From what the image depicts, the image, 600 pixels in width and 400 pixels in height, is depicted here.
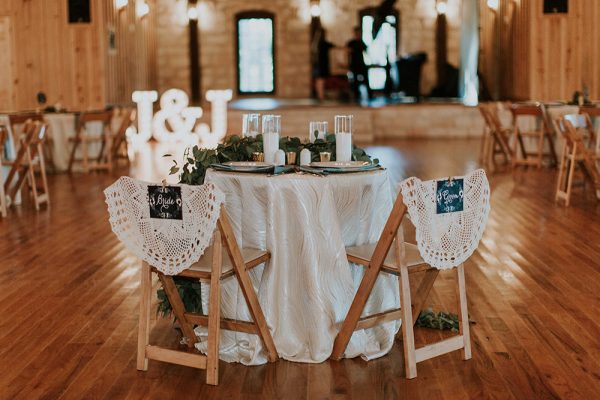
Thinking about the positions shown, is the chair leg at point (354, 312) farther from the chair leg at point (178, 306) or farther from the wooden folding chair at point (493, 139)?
the wooden folding chair at point (493, 139)

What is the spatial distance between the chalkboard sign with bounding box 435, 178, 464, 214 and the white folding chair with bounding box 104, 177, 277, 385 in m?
0.80

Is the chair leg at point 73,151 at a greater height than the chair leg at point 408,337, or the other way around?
the chair leg at point 73,151

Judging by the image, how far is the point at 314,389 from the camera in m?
3.52

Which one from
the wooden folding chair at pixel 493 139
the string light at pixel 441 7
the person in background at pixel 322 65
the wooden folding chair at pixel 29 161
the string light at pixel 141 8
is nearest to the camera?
the wooden folding chair at pixel 29 161

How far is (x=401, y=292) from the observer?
11.8ft

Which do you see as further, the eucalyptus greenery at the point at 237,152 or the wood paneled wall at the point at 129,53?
the wood paneled wall at the point at 129,53

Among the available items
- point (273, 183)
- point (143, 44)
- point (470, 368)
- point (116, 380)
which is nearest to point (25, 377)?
point (116, 380)

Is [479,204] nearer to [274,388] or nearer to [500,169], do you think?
[274,388]

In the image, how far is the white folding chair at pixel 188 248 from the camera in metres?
3.48

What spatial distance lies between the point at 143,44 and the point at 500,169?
9.77 metres

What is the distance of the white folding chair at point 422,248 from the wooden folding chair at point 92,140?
322 inches

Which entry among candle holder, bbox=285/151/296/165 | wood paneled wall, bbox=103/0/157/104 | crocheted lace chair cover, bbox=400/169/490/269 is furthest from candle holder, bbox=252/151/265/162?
wood paneled wall, bbox=103/0/157/104

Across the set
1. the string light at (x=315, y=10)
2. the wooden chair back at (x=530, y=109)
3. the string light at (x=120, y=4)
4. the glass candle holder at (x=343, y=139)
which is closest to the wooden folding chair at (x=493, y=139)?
the wooden chair back at (x=530, y=109)

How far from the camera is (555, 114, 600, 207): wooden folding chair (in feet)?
25.2
